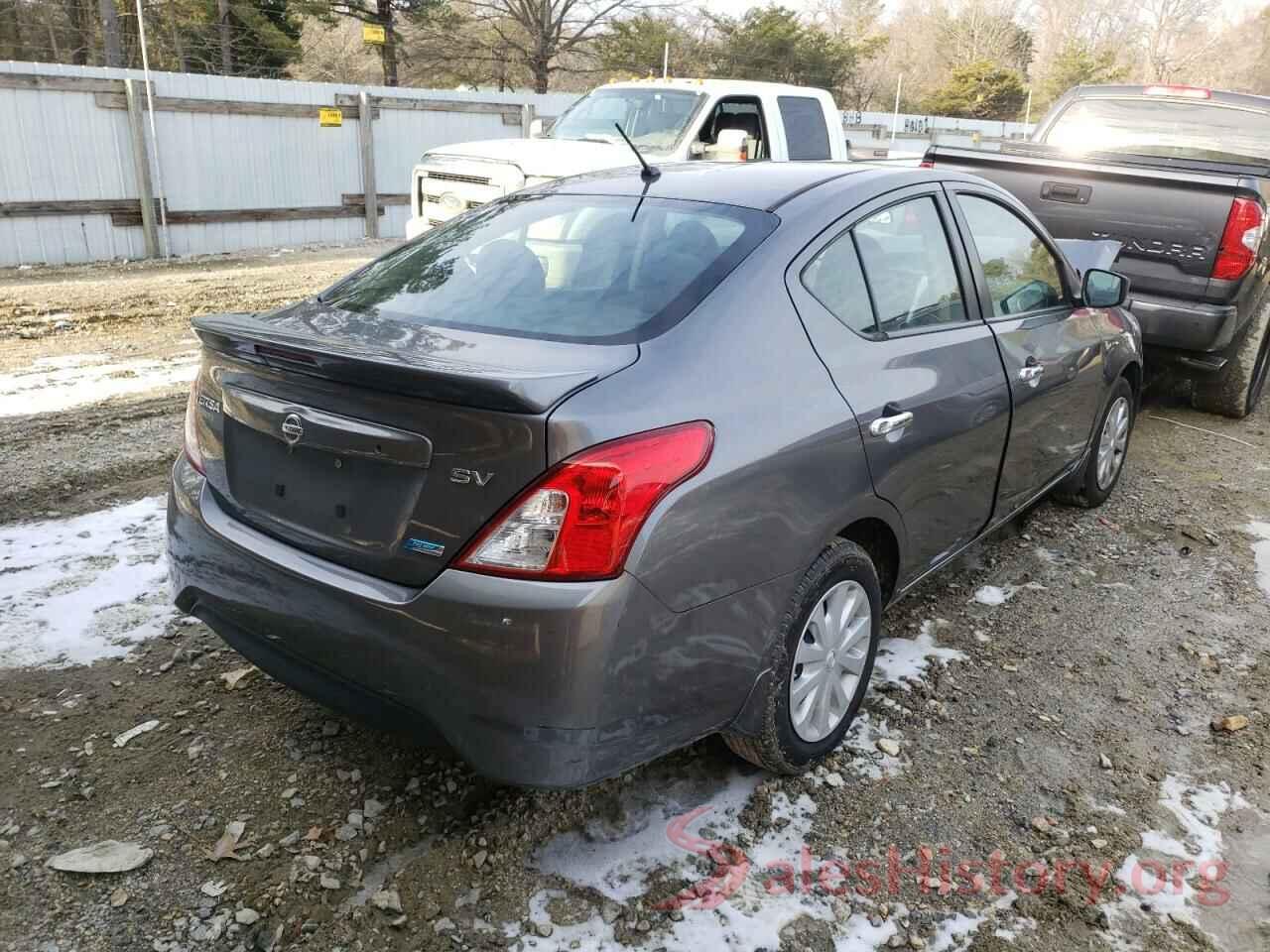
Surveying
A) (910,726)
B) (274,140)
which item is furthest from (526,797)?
(274,140)

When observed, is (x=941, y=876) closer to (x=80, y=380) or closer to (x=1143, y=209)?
(x=1143, y=209)

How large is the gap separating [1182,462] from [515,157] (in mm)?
5652

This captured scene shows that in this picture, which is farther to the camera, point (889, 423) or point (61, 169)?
point (61, 169)

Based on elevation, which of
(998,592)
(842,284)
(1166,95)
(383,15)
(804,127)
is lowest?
(998,592)

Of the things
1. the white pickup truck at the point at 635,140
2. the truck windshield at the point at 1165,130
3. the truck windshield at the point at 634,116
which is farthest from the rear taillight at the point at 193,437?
the truck windshield at the point at 634,116

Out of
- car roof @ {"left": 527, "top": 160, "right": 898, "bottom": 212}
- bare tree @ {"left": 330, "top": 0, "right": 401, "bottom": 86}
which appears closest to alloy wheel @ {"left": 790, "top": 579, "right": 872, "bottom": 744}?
car roof @ {"left": 527, "top": 160, "right": 898, "bottom": 212}

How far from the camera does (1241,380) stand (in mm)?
6527

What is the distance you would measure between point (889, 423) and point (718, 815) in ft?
3.85

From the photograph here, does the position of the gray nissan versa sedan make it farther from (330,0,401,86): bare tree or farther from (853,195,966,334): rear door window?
(330,0,401,86): bare tree

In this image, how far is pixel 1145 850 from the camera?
8.64ft

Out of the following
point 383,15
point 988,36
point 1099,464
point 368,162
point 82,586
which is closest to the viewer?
point 82,586

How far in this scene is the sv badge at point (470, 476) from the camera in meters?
2.10

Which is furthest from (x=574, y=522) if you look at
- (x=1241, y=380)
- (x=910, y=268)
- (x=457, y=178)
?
(x=457, y=178)

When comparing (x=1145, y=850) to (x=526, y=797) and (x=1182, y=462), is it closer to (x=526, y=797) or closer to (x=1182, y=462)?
(x=526, y=797)
